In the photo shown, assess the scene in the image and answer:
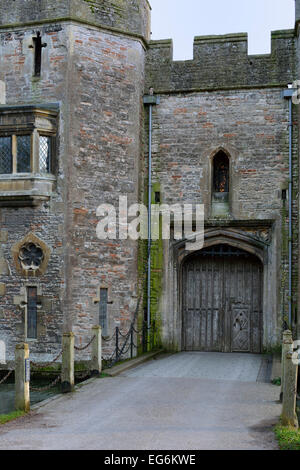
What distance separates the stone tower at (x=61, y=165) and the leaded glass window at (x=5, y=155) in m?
0.02

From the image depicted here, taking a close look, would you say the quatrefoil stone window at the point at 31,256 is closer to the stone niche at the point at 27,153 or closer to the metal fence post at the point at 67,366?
the stone niche at the point at 27,153

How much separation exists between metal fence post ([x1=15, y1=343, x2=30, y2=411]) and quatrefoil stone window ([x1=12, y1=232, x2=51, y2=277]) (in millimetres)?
4188

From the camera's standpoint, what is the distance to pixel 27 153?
12891mm

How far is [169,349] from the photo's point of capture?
14.6 m

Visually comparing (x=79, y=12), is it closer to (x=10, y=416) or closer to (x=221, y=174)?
(x=221, y=174)

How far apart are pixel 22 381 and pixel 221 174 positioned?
7793 mm

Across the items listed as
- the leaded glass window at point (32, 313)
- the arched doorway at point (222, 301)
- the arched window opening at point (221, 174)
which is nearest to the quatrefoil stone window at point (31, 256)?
the leaded glass window at point (32, 313)

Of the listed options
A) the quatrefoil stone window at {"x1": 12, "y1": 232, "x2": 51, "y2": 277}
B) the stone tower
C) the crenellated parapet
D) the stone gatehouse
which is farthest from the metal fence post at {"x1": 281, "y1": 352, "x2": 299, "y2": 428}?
the crenellated parapet

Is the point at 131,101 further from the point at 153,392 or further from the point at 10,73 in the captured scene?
the point at 153,392

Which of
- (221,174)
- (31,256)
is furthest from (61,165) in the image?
(221,174)

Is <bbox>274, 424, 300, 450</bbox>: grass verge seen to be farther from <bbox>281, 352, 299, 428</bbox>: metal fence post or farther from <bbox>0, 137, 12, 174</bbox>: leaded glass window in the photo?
<bbox>0, 137, 12, 174</bbox>: leaded glass window

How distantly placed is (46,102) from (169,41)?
3.66 meters

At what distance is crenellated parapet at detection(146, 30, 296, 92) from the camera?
1420 cm

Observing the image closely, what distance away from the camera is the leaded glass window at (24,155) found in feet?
42.3
